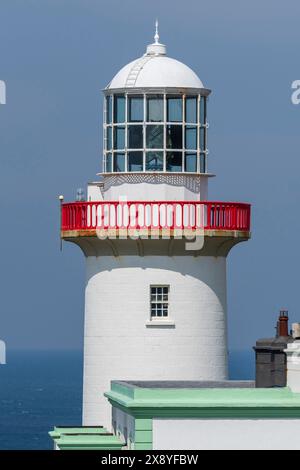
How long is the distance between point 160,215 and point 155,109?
2.25m

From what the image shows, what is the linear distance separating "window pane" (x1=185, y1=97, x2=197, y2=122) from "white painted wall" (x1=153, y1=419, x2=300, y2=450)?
9.48 m

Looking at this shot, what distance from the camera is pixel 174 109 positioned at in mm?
46625

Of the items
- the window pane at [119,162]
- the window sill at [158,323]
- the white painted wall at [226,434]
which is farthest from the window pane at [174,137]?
the white painted wall at [226,434]

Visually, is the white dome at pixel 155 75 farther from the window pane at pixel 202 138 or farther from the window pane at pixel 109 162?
the window pane at pixel 109 162

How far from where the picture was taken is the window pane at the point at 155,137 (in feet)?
153

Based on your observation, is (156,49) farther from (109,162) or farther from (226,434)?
(226,434)

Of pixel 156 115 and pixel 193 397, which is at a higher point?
pixel 156 115

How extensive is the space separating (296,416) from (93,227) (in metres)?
8.58

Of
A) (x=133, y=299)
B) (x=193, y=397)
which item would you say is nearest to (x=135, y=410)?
(x=193, y=397)

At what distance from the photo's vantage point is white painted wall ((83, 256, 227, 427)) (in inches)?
1810

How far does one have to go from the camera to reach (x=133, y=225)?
151 feet

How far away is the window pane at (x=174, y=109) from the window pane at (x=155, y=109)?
146mm

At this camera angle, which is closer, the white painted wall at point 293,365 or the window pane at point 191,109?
the white painted wall at point 293,365
